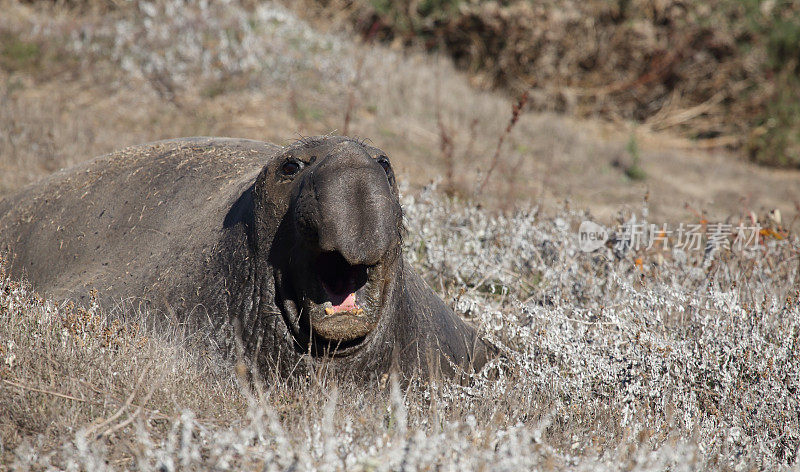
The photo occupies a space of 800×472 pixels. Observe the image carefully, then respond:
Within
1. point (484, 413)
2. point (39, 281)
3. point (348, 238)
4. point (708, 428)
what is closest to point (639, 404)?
point (708, 428)

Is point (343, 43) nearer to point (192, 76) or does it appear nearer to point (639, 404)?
point (192, 76)

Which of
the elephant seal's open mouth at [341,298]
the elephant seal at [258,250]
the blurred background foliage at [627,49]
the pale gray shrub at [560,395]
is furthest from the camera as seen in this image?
the blurred background foliage at [627,49]

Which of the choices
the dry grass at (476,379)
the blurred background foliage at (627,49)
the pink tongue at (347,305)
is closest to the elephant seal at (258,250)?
the pink tongue at (347,305)

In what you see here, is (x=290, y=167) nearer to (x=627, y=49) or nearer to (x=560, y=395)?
(x=560, y=395)

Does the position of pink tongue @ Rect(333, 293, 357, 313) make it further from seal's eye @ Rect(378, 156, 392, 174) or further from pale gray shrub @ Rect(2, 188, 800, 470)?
seal's eye @ Rect(378, 156, 392, 174)

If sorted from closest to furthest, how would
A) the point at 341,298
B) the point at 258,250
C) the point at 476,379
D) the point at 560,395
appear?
the point at 341,298 < the point at 258,250 < the point at 476,379 < the point at 560,395

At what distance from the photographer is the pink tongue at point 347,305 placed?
2.86m

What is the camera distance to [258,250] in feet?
9.94

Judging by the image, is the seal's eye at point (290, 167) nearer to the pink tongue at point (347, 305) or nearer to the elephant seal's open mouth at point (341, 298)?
the elephant seal's open mouth at point (341, 298)

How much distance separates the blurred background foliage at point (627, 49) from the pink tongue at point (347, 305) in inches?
431

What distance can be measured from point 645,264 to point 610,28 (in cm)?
990

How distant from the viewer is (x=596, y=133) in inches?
545

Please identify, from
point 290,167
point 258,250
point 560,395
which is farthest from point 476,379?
point 290,167

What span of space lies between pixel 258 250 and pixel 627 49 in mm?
12545
